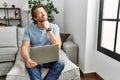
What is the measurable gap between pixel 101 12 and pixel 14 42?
5.54 ft

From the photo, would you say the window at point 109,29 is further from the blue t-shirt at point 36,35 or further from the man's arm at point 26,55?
the man's arm at point 26,55

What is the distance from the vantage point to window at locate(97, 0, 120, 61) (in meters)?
1.96

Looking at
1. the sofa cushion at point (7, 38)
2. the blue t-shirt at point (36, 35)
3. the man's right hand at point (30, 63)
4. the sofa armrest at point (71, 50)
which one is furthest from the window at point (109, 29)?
the sofa cushion at point (7, 38)

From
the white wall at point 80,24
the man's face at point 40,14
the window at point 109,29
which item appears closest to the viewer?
the man's face at point 40,14

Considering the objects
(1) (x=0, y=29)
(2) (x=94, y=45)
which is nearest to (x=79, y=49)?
(2) (x=94, y=45)

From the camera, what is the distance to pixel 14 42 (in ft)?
9.13

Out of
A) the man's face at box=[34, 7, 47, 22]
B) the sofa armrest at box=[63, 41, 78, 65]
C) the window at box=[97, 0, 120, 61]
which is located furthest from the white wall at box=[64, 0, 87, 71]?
the man's face at box=[34, 7, 47, 22]

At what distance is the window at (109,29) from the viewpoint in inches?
77.3

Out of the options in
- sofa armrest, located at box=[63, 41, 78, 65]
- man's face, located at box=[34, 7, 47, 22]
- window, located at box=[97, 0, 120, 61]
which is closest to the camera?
man's face, located at box=[34, 7, 47, 22]

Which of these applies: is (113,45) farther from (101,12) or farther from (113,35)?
(101,12)

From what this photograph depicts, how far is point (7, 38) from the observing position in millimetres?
2758

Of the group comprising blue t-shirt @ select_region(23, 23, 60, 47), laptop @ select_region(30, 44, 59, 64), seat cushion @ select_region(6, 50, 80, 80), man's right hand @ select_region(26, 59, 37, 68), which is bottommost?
seat cushion @ select_region(6, 50, 80, 80)

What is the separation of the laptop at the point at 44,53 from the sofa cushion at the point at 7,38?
4.35 ft

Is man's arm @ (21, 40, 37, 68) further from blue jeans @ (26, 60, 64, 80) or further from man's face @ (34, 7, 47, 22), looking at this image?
man's face @ (34, 7, 47, 22)
